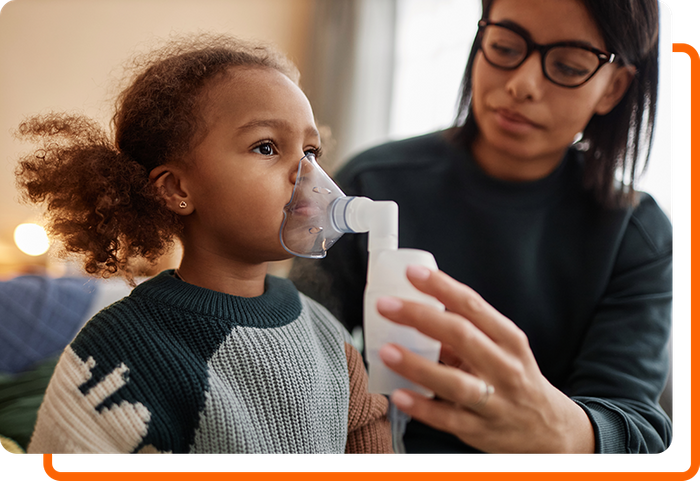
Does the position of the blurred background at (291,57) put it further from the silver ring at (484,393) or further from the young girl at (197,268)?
the silver ring at (484,393)

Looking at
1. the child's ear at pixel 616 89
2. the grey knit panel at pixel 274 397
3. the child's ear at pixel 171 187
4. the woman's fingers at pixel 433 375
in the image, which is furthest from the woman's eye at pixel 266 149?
the child's ear at pixel 616 89

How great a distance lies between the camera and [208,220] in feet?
2.31

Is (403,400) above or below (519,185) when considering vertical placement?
below

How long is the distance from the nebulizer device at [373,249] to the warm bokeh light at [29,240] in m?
1.01

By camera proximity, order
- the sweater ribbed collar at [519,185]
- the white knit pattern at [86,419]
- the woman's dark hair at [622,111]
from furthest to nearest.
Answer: the sweater ribbed collar at [519,185] < the woman's dark hair at [622,111] < the white knit pattern at [86,419]

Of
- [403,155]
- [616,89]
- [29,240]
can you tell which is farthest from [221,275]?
[29,240]

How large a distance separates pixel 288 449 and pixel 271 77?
0.51 metres

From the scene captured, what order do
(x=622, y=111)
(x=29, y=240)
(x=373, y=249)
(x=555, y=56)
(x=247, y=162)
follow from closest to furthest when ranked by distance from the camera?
(x=373, y=249) → (x=247, y=162) → (x=555, y=56) → (x=622, y=111) → (x=29, y=240)

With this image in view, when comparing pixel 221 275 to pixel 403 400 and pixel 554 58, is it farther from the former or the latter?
pixel 554 58

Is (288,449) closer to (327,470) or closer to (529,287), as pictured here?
(327,470)

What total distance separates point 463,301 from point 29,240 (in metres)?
1.55

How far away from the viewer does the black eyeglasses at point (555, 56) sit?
78 centimetres

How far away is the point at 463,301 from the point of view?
0.45m

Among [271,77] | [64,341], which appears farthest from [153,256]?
[64,341]
